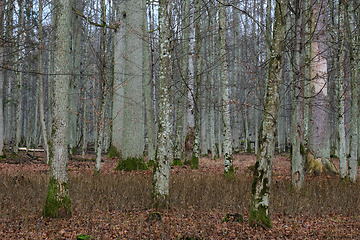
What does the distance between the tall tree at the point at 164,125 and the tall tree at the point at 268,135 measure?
1.65 metres

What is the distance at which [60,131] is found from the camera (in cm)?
487

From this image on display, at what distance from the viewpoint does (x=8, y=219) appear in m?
4.95

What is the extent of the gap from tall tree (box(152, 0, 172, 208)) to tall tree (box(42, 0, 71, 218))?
1585 mm

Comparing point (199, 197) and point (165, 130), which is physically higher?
point (165, 130)

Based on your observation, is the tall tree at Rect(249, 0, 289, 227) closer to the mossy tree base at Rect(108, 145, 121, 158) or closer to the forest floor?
the forest floor

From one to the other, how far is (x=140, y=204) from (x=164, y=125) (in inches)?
68.5

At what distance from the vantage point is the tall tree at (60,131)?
4863mm

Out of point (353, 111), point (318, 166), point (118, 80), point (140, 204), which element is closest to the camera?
point (140, 204)

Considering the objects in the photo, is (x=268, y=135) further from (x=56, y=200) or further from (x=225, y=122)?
(x=225, y=122)

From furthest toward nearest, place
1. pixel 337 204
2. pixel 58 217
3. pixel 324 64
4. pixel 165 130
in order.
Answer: pixel 324 64
pixel 337 204
pixel 165 130
pixel 58 217

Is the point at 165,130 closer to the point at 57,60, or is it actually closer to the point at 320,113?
the point at 57,60

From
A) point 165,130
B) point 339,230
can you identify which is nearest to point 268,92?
point 165,130

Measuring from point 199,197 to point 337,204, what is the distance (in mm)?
2888

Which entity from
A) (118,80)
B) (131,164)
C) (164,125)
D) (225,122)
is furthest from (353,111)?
(118,80)
